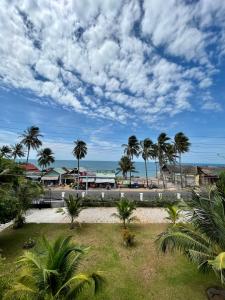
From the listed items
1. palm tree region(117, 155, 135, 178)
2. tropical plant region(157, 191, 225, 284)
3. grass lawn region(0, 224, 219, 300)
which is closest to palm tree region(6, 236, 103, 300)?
grass lawn region(0, 224, 219, 300)

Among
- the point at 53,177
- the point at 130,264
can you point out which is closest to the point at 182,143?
the point at 53,177

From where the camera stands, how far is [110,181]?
5050cm

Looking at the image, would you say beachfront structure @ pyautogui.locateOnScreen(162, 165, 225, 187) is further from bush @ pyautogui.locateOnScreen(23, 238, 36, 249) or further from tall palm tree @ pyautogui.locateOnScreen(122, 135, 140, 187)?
bush @ pyautogui.locateOnScreen(23, 238, 36, 249)

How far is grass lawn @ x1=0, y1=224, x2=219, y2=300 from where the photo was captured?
31.9 ft

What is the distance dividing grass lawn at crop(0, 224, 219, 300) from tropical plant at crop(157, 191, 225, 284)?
282 cm

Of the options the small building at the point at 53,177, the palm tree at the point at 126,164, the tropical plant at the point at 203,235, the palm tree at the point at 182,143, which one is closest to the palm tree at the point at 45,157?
the small building at the point at 53,177

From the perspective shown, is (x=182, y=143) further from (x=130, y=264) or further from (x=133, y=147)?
(x=130, y=264)

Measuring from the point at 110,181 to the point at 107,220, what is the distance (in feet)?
101

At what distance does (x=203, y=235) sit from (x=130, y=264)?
530cm

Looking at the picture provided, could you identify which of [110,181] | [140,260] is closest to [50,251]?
[140,260]

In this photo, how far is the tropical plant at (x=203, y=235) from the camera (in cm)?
774

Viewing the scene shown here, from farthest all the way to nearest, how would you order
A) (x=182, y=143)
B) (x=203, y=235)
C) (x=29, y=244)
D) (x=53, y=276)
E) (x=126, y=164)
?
(x=126, y=164)
(x=182, y=143)
(x=29, y=244)
(x=203, y=235)
(x=53, y=276)

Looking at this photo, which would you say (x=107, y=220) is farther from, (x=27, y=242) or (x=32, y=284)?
(x=32, y=284)

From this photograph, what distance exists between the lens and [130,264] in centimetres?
1219
